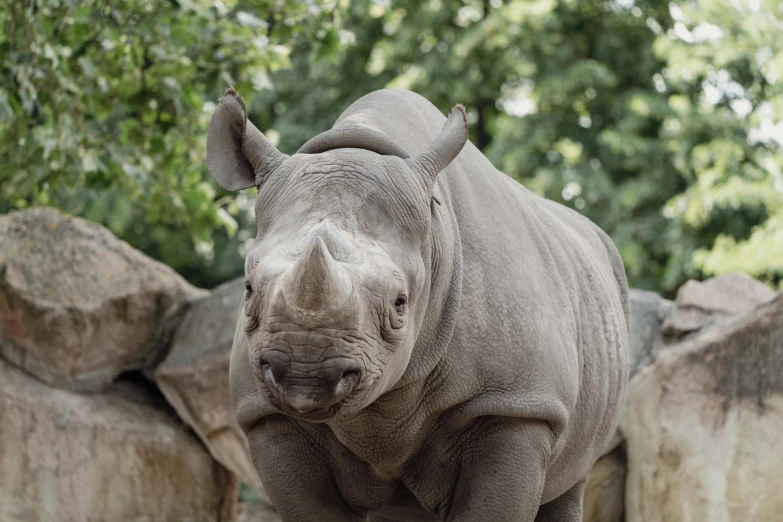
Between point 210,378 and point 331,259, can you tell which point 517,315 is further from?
point 210,378

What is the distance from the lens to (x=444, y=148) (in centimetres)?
330

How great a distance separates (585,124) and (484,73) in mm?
1414

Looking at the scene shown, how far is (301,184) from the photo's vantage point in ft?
10.2

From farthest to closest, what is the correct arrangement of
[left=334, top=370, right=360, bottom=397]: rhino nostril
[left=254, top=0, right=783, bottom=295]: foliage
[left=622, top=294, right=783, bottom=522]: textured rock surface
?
1. [left=254, top=0, right=783, bottom=295]: foliage
2. [left=622, top=294, right=783, bottom=522]: textured rock surface
3. [left=334, top=370, right=360, bottom=397]: rhino nostril

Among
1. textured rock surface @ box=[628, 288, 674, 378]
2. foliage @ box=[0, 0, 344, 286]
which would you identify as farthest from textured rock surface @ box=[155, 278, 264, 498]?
textured rock surface @ box=[628, 288, 674, 378]

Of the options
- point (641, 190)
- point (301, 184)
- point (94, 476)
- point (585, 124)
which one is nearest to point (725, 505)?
point (94, 476)

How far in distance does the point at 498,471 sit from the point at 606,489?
12.4 feet

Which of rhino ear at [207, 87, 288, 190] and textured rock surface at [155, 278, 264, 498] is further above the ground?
rhino ear at [207, 87, 288, 190]

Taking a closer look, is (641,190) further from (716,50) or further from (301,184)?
(301,184)

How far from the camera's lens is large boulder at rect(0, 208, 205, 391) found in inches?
257

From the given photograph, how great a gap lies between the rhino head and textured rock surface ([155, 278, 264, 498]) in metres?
3.59

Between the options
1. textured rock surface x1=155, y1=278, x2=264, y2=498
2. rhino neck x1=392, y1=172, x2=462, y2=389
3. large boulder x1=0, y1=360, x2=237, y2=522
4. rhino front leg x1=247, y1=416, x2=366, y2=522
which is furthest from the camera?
textured rock surface x1=155, y1=278, x2=264, y2=498

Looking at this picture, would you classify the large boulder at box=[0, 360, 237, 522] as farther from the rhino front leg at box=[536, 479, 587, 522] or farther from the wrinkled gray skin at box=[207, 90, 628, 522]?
the wrinkled gray skin at box=[207, 90, 628, 522]

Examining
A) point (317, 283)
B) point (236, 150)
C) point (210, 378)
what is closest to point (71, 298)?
point (210, 378)
